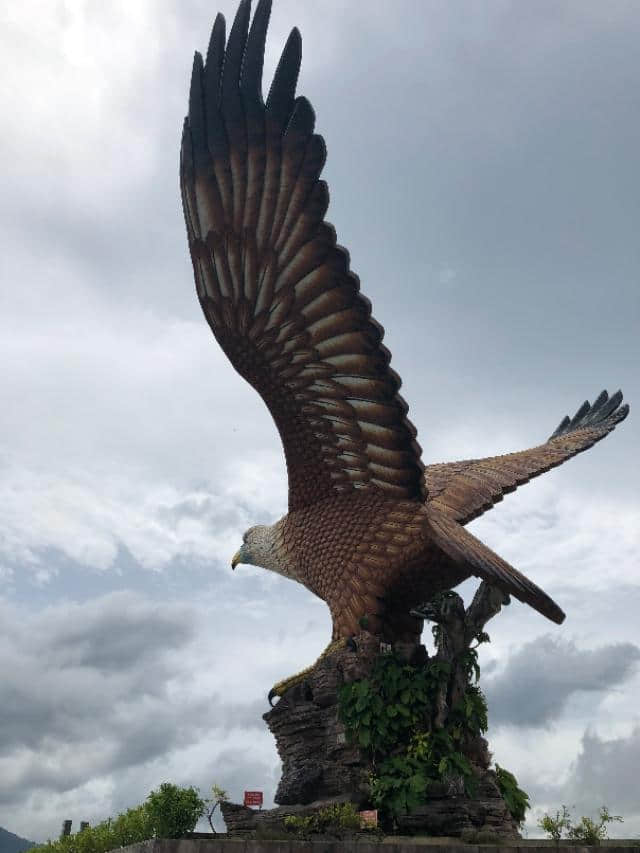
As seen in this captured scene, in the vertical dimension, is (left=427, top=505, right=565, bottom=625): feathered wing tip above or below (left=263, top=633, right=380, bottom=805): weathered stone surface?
above

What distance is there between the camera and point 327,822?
841 centimetres

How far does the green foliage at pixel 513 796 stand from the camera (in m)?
9.80

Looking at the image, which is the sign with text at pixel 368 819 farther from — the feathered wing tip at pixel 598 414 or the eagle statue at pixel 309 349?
the feathered wing tip at pixel 598 414

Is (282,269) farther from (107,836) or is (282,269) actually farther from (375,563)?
(107,836)

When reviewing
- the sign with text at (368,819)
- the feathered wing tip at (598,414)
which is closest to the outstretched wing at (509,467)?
the feathered wing tip at (598,414)

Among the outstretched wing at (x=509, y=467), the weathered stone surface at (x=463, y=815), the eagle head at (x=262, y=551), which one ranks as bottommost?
the weathered stone surface at (x=463, y=815)

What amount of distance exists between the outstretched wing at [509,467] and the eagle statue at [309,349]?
1.15 ft

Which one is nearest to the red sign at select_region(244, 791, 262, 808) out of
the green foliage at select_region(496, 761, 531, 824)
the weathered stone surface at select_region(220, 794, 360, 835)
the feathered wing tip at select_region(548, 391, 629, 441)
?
the weathered stone surface at select_region(220, 794, 360, 835)

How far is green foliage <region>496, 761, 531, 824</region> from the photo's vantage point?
32.2ft

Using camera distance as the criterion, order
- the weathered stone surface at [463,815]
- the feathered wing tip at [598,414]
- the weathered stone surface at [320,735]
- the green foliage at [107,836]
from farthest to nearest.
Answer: the feathered wing tip at [598,414] → the green foliage at [107,836] → the weathered stone surface at [320,735] → the weathered stone surface at [463,815]

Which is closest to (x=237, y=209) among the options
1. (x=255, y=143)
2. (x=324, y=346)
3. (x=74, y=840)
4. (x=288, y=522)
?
(x=255, y=143)

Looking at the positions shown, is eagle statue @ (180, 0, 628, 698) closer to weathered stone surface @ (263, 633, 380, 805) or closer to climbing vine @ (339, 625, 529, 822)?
weathered stone surface @ (263, 633, 380, 805)

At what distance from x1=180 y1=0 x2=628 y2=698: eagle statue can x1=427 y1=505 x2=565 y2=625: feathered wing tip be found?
0.02 m

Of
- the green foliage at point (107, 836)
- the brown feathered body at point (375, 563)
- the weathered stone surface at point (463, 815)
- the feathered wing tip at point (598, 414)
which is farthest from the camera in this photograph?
the feathered wing tip at point (598, 414)
